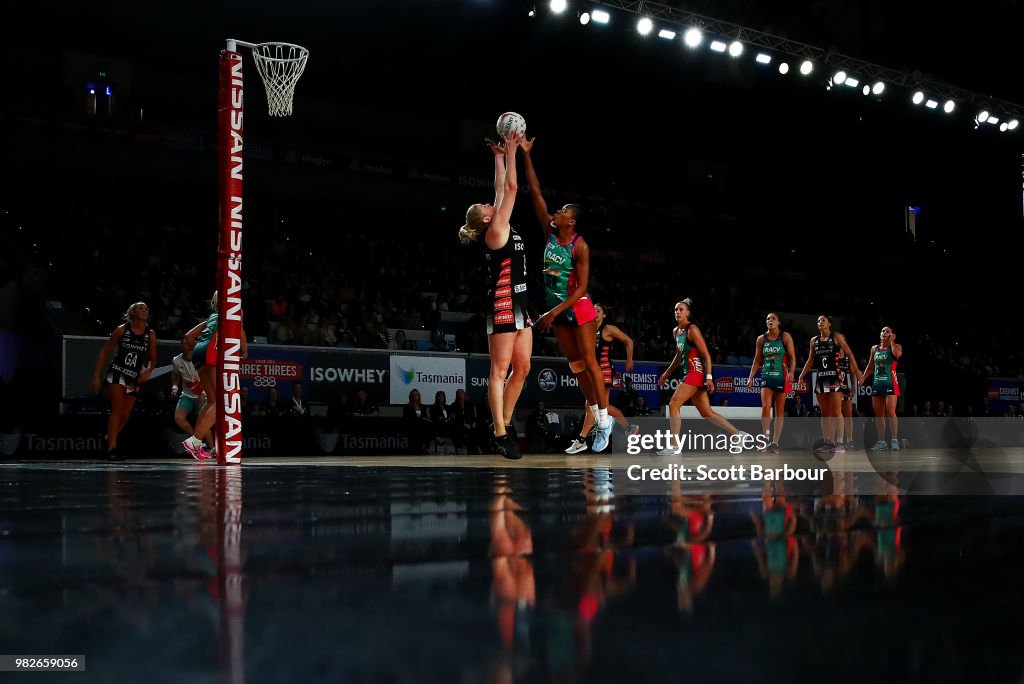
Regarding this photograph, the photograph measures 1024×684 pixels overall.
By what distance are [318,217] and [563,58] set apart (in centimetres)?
752

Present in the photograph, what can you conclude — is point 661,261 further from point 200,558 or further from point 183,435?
point 200,558

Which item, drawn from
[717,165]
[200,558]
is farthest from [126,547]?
[717,165]

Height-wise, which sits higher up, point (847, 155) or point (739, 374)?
point (847, 155)

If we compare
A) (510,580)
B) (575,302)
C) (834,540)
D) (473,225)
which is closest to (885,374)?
(575,302)

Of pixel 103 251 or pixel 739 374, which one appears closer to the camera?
pixel 103 251

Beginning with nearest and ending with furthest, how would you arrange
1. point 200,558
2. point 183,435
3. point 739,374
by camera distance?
point 200,558 < point 183,435 < point 739,374

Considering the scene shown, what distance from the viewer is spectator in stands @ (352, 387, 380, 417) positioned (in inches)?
575

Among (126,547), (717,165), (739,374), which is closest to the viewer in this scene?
(126,547)

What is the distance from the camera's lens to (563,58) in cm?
2248

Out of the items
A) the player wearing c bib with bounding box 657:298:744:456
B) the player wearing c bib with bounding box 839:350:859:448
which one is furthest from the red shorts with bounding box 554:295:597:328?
the player wearing c bib with bounding box 839:350:859:448

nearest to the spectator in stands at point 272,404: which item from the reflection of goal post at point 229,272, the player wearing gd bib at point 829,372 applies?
the reflection of goal post at point 229,272

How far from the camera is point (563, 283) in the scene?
7449 millimetres

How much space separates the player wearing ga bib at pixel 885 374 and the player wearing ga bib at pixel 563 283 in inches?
347

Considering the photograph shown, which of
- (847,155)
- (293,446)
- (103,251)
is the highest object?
(847,155)
